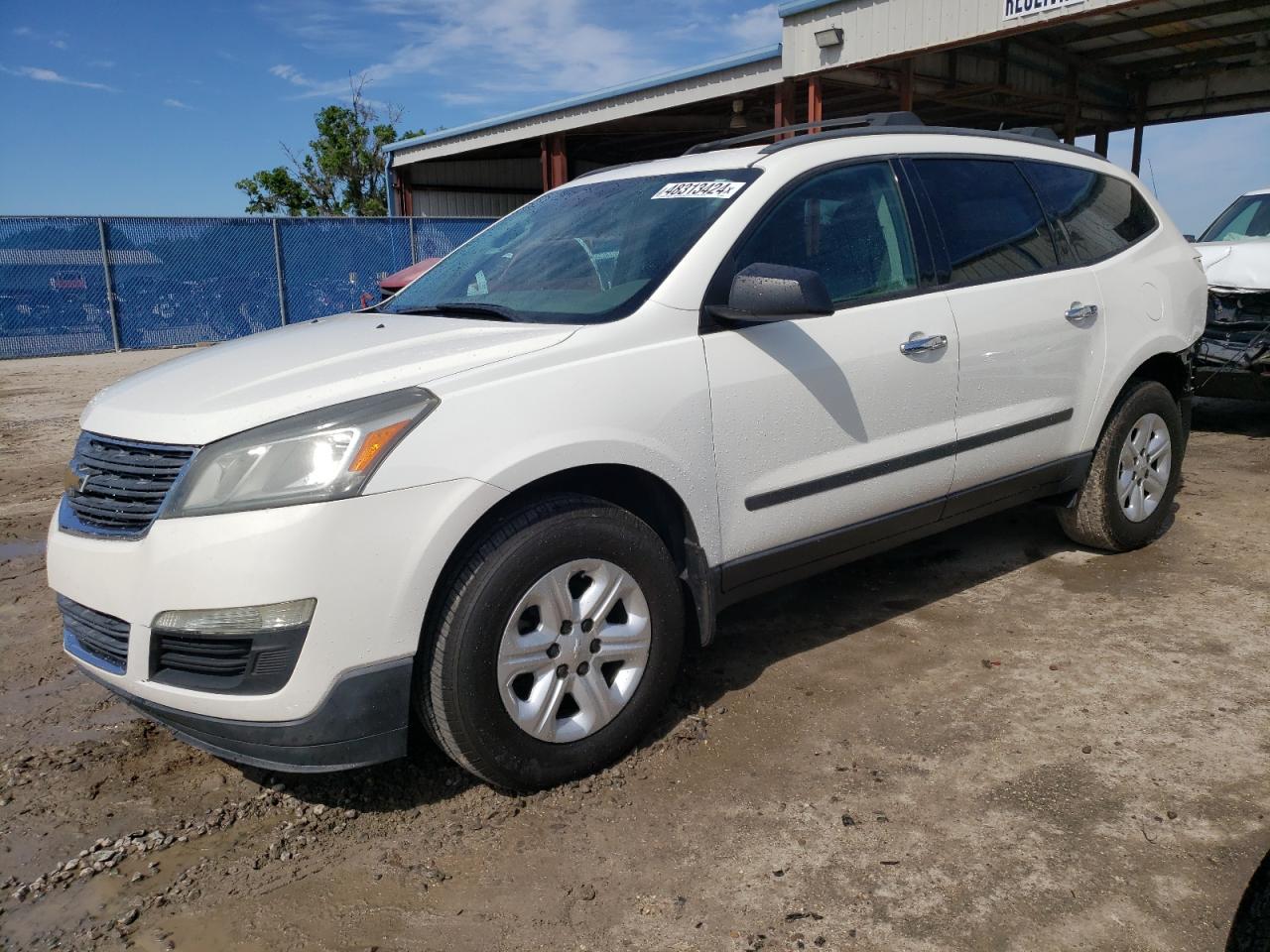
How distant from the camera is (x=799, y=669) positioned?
11.7 feet

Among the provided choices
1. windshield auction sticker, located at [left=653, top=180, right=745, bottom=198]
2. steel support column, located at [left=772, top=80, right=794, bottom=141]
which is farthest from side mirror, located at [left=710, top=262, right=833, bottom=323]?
steel support column, located at [left=772, top=80, right=794, bottom=141]

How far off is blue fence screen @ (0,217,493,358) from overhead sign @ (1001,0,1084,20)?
9.92 meters

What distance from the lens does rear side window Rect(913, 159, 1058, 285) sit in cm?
371

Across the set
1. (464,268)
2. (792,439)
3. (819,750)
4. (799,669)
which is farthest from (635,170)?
(819,750)

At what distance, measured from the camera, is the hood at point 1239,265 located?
7.00 m

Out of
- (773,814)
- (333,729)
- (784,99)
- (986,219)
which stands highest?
(784,99)

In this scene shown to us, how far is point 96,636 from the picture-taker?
2645mm

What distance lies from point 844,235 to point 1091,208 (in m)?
1.63

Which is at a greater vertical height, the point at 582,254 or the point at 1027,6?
the point at 1027,6

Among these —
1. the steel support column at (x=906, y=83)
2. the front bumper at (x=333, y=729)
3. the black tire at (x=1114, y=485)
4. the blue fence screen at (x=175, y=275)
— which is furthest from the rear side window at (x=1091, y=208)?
the blue fence screen at (x=175, y=275)

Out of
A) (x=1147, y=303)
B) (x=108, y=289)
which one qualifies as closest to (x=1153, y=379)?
(x=1147, y=303)

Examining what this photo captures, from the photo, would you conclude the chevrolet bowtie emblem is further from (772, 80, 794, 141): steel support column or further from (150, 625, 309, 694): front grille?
(772, 80, 794, 141): steel support column

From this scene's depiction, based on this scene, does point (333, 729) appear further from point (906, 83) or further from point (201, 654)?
point (906, 83)

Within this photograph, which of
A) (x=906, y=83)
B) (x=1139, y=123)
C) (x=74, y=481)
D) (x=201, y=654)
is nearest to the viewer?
(x=201, y=654)
